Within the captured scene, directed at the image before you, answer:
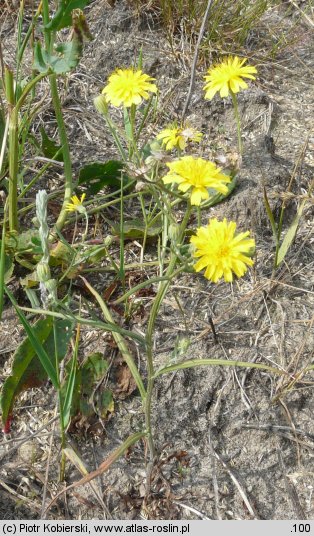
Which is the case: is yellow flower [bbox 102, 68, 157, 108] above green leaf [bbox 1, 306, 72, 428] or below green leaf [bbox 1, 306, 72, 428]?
above

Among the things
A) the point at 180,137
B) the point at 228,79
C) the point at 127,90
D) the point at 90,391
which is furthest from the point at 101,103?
the point at 90,391

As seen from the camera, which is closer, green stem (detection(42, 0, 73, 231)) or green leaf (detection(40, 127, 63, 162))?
green stem (detection(42, 0, 73, 231))

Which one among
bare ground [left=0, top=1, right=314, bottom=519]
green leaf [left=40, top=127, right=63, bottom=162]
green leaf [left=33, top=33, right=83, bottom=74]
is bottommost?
bare ground [left=0, top=1, right=314, bottom=519]

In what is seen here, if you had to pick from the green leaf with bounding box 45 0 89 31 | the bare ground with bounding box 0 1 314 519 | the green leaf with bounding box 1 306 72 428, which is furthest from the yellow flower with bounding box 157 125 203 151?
the green leaf with bounding box 1 306 72 428

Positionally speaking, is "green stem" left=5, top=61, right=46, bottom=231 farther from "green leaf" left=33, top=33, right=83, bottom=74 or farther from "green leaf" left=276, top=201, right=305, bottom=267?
"green leaf" left=276, top=201, right=305, bottom=267

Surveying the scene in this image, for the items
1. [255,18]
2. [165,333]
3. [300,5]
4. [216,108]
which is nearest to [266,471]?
[165,333]
